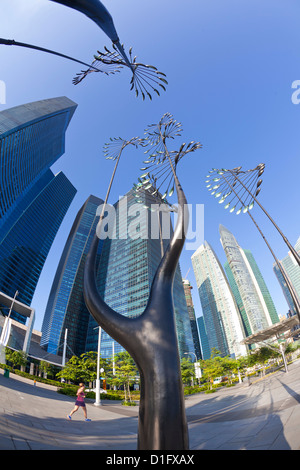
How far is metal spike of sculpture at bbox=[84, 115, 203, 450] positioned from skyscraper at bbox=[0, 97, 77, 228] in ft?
198

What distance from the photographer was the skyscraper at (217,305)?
124988 millimetres

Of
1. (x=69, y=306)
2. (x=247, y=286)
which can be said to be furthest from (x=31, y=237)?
(x=247, y=286)

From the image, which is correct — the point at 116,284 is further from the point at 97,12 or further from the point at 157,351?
the point at 97,12

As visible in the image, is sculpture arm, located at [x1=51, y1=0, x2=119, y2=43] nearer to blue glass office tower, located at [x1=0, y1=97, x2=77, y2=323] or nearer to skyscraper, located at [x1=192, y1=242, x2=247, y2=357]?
blue glass office tower, located at [x1=0, y1=97, x2=77, y2=323]

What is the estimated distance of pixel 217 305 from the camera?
142125 mm

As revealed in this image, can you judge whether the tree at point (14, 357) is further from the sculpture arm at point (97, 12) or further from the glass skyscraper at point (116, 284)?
the glass skyscraper at point (116, 284)

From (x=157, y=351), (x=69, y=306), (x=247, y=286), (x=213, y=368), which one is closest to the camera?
(x=157, y=351)

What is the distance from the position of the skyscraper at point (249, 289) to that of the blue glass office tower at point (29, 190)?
111634mm

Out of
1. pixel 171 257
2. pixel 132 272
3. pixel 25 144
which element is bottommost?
pixel 171 257

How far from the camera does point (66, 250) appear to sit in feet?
377

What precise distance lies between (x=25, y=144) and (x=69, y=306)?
6791 centimetres

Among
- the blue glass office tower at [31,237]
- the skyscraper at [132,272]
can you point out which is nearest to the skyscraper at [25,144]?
the blue glass office tower at [31,237]

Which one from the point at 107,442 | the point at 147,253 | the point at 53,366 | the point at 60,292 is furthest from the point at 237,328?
the point at 107,442
